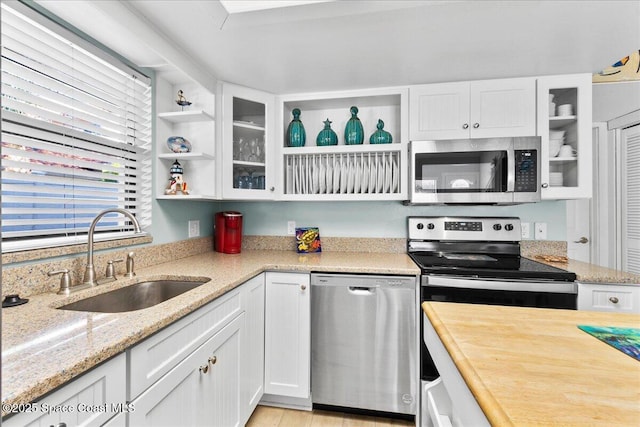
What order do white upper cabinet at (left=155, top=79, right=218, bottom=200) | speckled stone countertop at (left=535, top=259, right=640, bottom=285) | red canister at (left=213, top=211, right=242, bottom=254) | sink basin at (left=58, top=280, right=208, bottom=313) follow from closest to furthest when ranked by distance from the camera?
sink basin at (left=58, top=280, right=208, bottom=313)
speckled stone countertop at (left=535, top=259, right=640, bottom=285)
white upper cabinet at (left=155, top=79, right=218, bottom=200)
red canister at (left=213, top=211, right=242, bottom=254)

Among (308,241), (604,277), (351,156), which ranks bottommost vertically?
(604,277)

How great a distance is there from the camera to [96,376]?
33.5 inches

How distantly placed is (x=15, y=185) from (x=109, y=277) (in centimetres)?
52

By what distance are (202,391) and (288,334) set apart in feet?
2.32

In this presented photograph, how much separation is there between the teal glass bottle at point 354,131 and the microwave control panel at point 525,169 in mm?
970

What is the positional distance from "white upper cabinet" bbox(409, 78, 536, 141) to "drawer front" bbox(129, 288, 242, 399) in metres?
1.57

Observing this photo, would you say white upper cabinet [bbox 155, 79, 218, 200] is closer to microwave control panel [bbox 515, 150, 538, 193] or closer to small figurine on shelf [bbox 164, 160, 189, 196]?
small figurine on shelf [bbox 164, 160, 189, 196]

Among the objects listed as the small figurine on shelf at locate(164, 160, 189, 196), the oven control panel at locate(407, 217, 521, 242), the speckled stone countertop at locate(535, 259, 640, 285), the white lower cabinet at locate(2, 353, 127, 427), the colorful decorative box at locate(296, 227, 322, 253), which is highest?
the small figurine on shelf at locate(164, 160, 189, 196)

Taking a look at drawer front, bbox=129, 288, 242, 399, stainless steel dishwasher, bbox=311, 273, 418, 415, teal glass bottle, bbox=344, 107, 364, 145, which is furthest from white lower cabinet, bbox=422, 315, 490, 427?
teal glass bottle, bbox=344, 107, 364, 145

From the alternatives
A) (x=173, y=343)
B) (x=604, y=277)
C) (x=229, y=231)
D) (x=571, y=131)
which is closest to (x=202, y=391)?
(x=173, y=343)

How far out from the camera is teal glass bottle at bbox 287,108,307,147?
7.68ft

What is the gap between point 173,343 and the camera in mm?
1129

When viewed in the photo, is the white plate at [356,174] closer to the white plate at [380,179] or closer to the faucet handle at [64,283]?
the white plate at [380,179]

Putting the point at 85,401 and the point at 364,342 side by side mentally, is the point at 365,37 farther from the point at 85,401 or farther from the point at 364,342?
the point at 85,401
